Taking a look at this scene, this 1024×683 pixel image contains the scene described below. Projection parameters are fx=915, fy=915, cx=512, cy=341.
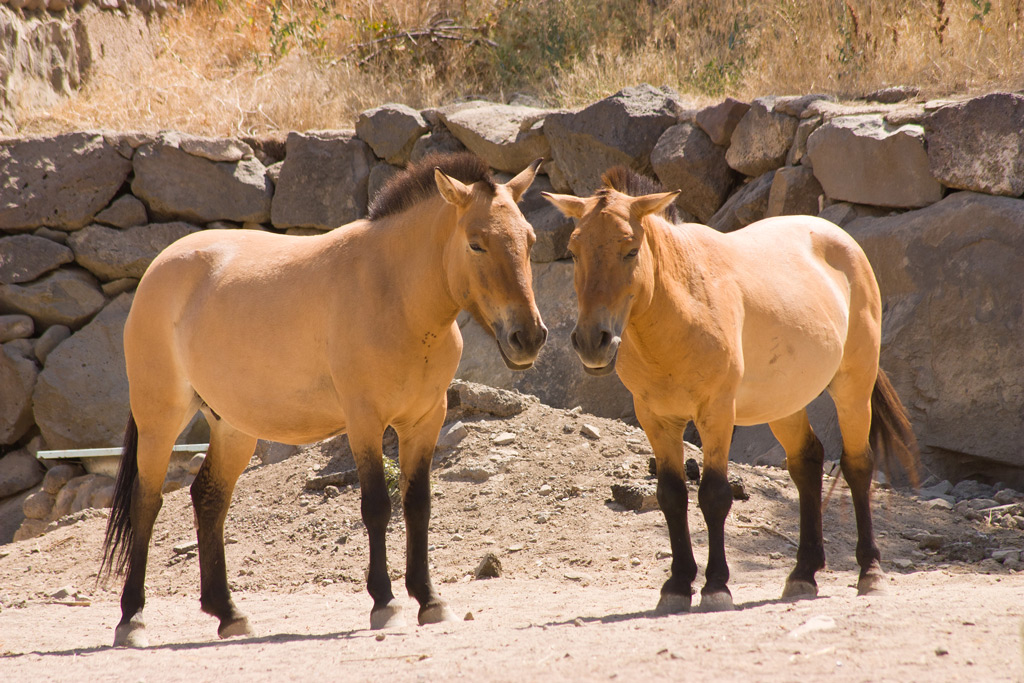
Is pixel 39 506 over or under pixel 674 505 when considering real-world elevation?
under

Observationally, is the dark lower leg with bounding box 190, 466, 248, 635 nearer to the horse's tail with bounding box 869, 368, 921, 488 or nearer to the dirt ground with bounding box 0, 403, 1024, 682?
the dirt ground with bounding box 0, 403, 1024, 682

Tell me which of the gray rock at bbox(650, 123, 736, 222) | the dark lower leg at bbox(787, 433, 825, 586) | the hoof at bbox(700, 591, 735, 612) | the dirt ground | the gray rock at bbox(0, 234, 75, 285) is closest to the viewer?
the dirt ground

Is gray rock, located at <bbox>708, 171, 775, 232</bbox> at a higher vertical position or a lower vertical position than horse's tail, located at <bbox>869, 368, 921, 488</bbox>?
higher

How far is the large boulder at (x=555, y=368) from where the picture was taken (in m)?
7.75

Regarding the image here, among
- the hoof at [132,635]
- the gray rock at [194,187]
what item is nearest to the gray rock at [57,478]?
the gray rock at [194,187]

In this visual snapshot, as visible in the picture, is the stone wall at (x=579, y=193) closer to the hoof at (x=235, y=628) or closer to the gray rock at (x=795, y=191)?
the gray rock at (x=795, y=191)

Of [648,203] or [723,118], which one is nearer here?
[648,203]

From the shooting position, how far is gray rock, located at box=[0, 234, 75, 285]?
28.8 ft

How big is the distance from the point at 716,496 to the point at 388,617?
148 cm

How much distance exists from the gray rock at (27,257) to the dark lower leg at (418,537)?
6230 mm

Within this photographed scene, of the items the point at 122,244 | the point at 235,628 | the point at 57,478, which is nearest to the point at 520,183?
the point at 235,628

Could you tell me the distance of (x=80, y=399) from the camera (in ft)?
28.5

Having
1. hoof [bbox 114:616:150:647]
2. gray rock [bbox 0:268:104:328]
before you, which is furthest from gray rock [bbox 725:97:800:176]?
gray rock [bbox 0:268:104:328]

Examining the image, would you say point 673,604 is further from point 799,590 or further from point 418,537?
point 418,537
